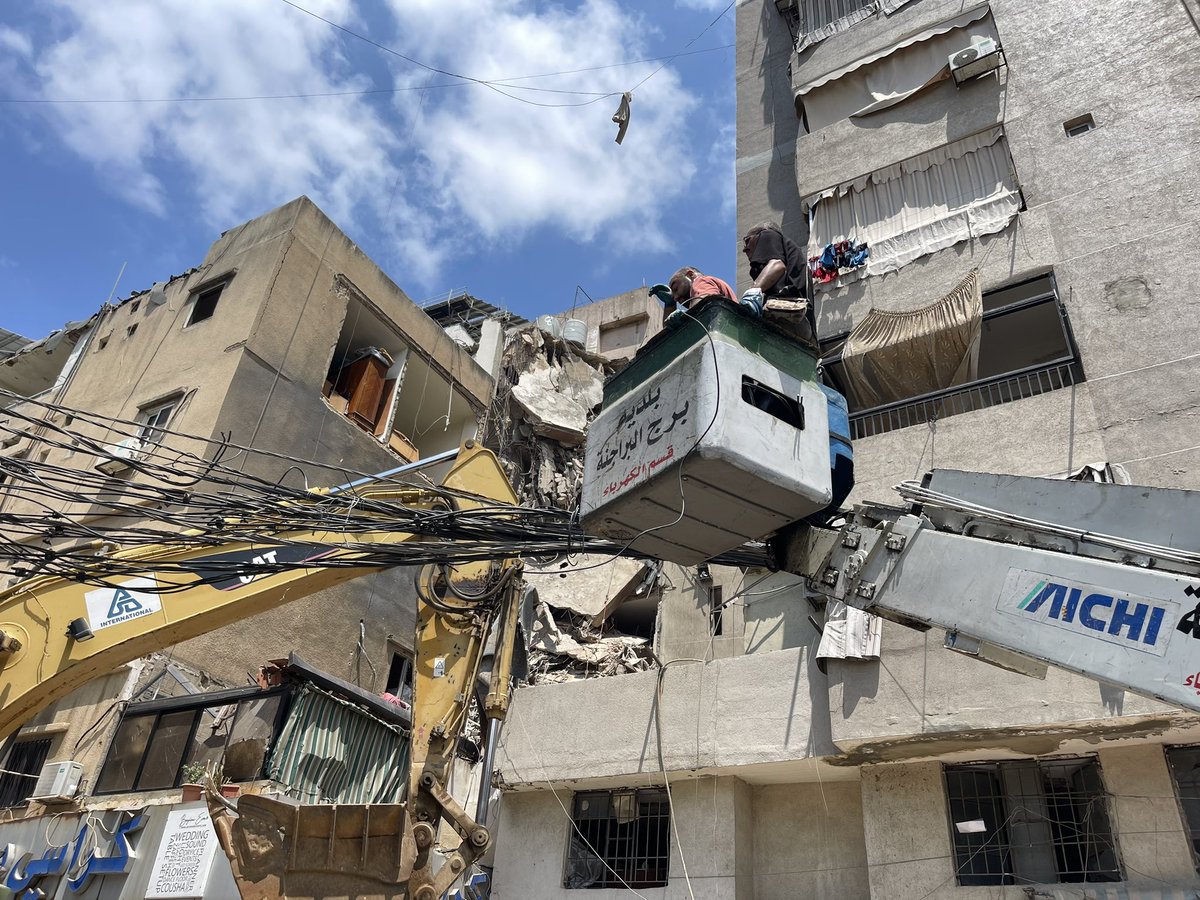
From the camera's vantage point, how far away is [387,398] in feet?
67.6

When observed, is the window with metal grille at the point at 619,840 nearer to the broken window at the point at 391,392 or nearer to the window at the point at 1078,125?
the window at the point at 1078,125

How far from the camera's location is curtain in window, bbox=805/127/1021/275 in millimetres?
12516

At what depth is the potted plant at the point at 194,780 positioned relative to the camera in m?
11.3

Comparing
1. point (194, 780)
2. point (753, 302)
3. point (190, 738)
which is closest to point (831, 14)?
point (753, 302)

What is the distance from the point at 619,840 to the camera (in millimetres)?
10453

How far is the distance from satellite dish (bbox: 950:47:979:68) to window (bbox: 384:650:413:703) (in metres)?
14.6

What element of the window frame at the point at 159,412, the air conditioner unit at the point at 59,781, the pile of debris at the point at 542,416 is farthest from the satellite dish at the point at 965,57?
the air conditioner unit at the point at 59,781

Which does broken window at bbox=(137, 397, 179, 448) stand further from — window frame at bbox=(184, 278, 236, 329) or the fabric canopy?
the fabric canopy

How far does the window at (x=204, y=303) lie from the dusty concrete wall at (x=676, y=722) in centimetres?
1229

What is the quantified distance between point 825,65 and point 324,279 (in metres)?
11.1

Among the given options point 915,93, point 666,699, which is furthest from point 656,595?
point 915,93

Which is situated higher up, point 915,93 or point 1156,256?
point 915,93

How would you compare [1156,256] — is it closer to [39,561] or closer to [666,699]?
[666,699]

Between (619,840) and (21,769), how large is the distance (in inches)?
372
